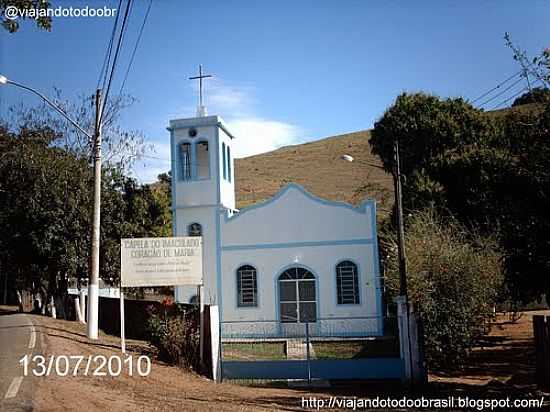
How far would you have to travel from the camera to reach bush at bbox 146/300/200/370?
49.4 ft

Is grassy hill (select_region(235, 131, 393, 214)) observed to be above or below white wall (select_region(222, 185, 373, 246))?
above

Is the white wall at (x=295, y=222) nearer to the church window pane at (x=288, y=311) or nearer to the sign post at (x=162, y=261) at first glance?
the church window pane at (x=288, y=311)

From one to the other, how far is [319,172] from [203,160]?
4807 cm

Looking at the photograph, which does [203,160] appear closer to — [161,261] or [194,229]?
[194,229]

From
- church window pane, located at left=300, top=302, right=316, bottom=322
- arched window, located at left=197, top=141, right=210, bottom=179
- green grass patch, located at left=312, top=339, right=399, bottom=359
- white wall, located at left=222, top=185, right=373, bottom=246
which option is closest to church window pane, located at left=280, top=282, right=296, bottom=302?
church window pane, located at left=300, top=302, right=316, bottom=322

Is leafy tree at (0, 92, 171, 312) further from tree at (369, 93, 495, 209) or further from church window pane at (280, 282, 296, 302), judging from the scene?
tree at (369, 93, 495, 209)

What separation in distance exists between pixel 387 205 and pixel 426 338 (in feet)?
114

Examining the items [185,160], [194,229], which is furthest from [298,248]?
[185,160]

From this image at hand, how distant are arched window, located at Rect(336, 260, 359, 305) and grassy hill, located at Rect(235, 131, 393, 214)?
2819 centimetres

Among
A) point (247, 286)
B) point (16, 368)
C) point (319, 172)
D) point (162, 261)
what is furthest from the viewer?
point (319, 172)

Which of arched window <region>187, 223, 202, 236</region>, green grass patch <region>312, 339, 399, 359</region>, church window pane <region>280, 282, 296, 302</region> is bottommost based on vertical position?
green grass patch <region>312, 339, 399, 359</region>

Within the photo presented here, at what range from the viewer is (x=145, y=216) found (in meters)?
27.1

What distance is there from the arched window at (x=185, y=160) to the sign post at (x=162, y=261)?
1152cm

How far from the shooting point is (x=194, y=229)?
26.7 metres
